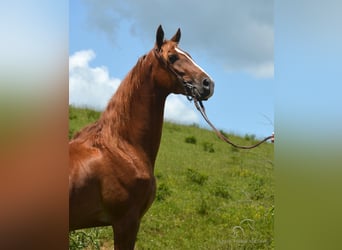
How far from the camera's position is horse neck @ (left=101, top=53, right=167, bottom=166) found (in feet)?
5.78

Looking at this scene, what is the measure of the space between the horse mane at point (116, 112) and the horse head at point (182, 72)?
8 centimetres

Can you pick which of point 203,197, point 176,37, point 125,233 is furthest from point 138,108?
point 203,197

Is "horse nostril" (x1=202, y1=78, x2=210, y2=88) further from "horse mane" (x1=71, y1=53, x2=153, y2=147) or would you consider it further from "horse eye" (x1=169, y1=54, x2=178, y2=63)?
"horse mane" (x1=71, y1=53, x2=153, y2=147)

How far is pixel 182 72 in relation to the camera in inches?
68.7

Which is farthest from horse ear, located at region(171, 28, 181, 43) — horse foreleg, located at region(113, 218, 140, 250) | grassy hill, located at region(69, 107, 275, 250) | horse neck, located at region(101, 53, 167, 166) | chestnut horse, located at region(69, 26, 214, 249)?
horse foreleg, located at region(113, 218, 140, 250)

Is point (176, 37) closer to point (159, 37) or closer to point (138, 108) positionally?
point (159, 37)

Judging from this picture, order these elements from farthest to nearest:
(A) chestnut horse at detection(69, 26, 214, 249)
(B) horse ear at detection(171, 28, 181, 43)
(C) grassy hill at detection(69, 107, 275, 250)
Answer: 1. (C) grassy hill at detection(69, 107, 275, 250)
2. (B) horse ear at detection(171, 28, 181, 43)
3. (A) chestnut horse at detection(69, 26, 214, 249)

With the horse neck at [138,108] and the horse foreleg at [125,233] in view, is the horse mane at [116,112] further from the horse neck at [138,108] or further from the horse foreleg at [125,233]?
the horse foreleg at [125,233]

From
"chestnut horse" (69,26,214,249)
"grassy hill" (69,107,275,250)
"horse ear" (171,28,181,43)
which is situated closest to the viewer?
"chestnut horse" (69,26,214,249)

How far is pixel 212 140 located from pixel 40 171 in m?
1.21

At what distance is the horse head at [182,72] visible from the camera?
174cm

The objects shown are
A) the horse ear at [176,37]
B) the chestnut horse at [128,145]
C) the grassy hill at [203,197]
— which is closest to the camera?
the chestnut horse at [128,145]

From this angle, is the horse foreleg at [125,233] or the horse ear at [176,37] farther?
the horse ear at [176,37]

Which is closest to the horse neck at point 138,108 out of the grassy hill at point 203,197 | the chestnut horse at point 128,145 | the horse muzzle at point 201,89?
the chestnut horse at point 128,145
